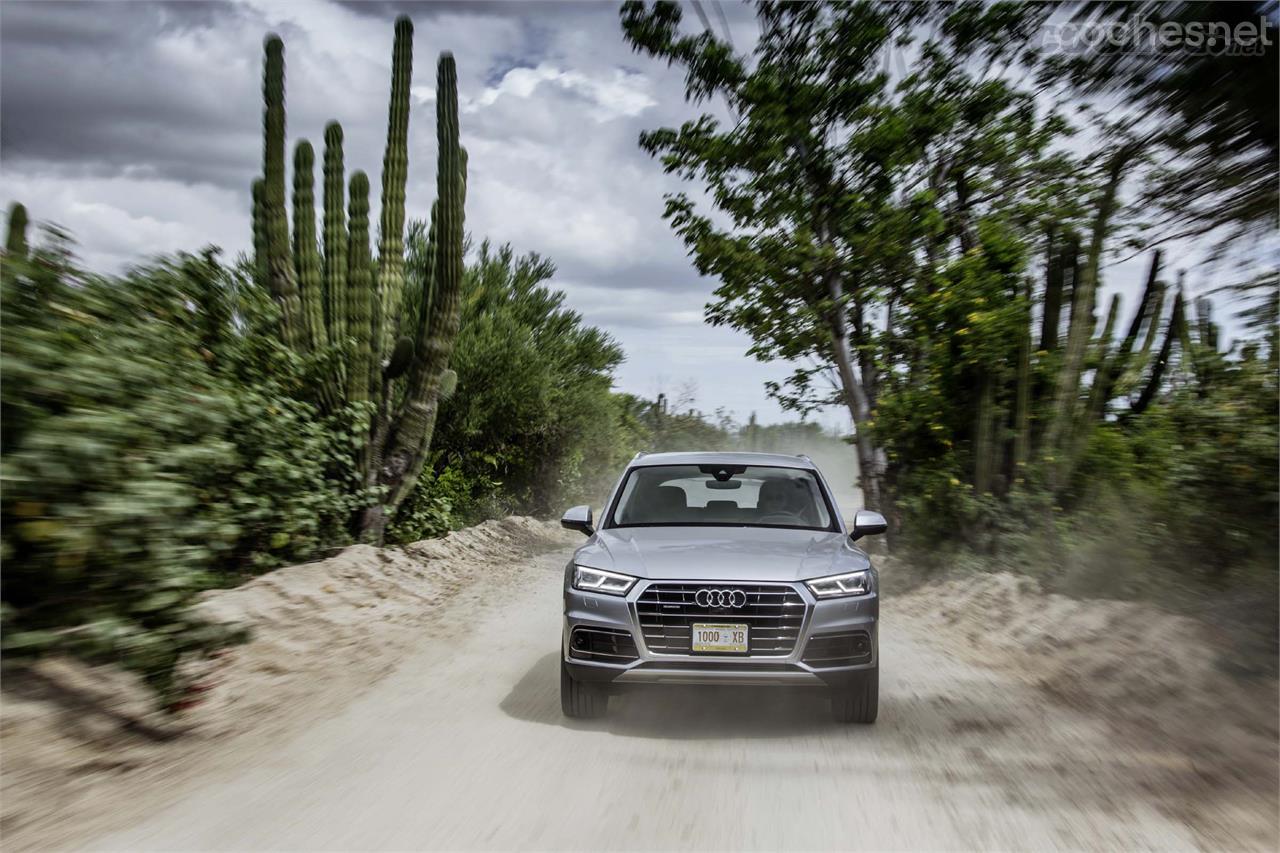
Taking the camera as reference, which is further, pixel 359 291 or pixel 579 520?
pixel 359 291

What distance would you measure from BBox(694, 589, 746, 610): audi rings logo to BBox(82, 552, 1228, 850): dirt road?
73 centimetres

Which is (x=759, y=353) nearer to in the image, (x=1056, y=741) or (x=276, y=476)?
(x=276, y=476)

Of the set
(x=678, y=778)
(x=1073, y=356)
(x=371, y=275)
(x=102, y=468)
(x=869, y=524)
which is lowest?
(x=678, y=778)

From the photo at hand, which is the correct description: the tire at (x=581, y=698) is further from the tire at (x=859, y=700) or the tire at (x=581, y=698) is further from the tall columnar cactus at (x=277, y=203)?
the tall columnar cactus at (x=277, y=203)

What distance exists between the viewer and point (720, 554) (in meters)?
6.02

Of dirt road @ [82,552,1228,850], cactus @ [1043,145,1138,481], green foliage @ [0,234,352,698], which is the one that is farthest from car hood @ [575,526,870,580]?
cactus @ [1043,145,1138,481]

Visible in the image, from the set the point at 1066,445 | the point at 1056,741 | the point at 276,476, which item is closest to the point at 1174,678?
the point at 1056,741

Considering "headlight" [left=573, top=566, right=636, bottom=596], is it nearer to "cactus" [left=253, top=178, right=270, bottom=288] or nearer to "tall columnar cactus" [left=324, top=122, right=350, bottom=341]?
"tall columnar cactus" [left=324, top=122, right=350, bottom=341]

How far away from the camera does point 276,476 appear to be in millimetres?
9188

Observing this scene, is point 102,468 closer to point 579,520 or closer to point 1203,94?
point 579,520

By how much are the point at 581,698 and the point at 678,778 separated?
3.79ft

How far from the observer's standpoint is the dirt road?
4.11 m

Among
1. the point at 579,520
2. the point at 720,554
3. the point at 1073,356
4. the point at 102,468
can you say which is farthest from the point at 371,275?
the point at 102,468

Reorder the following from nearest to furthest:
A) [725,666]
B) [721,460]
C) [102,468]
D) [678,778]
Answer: [102,468]
[678,778]
[725,666]
[721,460]
